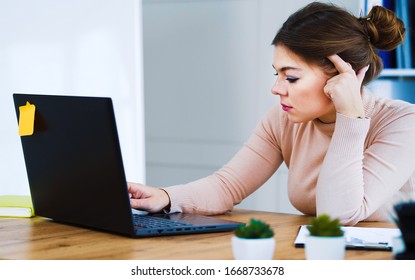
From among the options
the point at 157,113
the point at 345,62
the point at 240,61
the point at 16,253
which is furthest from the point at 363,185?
the point at 157,113

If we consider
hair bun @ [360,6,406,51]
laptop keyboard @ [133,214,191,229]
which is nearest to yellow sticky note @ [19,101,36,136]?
laptop keyboard @ [133,214,191,229]

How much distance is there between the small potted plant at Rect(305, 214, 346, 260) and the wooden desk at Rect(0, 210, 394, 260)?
0.57 feet

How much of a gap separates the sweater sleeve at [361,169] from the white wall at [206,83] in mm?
2074

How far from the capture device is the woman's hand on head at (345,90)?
1.88m

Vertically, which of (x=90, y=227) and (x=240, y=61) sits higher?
(x=240, y=61)

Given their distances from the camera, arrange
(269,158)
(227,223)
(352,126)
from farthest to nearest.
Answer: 1. (269,158)
2. (352,126)
3. (227,223)

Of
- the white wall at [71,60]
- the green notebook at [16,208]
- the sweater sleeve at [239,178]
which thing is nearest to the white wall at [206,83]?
A: the white wall at [71,60]

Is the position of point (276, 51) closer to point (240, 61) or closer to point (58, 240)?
point (58, 240)

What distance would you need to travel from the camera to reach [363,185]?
6.11ft

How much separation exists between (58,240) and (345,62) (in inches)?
36.2

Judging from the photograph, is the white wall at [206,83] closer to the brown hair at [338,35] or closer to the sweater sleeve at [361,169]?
the brown hair at [338,35]

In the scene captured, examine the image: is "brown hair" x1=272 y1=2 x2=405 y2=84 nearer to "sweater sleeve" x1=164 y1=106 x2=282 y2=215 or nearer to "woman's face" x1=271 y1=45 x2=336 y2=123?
"woman's face" x1=271 y1=45 x2=336 y2=123

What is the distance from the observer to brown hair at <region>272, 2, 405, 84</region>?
1.97 m

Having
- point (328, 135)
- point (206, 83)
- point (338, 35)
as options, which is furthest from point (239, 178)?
point (206, 83)
